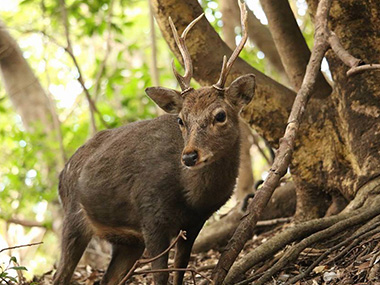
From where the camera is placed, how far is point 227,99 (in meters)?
5.55

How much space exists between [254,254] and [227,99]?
4.51ft

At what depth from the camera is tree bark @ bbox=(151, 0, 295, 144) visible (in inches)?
269

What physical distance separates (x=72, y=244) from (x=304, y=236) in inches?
88.4

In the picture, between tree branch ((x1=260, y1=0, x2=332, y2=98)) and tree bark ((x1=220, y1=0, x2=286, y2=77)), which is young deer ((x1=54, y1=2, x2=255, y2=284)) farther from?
tree bark ((x1=220, y1=0, x2=286, y2=77))

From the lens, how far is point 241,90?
18.4 ft

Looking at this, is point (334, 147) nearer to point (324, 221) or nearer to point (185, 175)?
point (324, 221)

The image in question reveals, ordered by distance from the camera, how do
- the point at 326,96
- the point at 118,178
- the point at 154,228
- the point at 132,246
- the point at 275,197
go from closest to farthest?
1. the point at 154,228
2. the point at 118,178
3. the point at 132,246
4. the point at 326,96
5. the point at 275,197

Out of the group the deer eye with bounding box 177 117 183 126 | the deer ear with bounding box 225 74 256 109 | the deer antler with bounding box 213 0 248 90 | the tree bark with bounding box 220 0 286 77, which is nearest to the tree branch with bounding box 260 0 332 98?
the deer ear with bounding box 225 74 256 109

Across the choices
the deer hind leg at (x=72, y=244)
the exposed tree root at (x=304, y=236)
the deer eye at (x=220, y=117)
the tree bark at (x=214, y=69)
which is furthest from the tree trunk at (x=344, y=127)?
the deer hind leg at (x=72, y=244)

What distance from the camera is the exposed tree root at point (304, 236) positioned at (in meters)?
5.21

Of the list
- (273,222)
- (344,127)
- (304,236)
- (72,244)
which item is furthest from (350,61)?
(273,222)

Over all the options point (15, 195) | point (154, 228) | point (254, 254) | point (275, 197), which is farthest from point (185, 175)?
point (15, 195)

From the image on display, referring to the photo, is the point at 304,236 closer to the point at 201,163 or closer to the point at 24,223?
the point at 201,163

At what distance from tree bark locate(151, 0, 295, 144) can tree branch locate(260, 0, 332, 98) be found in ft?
0.92
